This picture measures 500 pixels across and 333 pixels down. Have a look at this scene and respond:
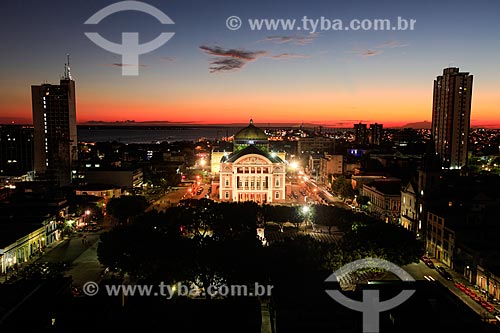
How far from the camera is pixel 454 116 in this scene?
10144 centimetres

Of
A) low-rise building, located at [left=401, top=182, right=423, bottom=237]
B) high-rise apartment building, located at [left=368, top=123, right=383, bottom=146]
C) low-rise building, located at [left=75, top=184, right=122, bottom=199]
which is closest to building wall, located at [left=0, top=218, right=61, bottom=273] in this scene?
low-rise building, located at [left=75, top=184, right=122, bottom=199]

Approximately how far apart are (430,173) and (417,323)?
29.4 metres

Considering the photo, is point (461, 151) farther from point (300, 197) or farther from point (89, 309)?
point (89, 309)

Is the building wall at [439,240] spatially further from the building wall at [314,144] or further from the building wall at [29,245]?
the building wall at [314,144]

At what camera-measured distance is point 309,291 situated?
77.2ft

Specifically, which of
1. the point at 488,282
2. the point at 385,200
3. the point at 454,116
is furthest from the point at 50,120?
the point at 454,116

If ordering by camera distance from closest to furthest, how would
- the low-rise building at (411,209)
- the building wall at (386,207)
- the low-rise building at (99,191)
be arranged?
the low-rise building at (411,209) → the building wall at (386,207) → the low-rise building at (99,191)

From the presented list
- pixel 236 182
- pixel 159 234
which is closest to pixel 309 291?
pixel 159 234

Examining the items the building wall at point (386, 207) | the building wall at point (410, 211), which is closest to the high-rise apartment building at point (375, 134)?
the building wall at point (386, 207)

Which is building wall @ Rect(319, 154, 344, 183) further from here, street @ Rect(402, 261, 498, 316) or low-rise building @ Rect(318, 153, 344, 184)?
street @ Rect(402, 261, 498, 316)

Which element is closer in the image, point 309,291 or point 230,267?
point 309,291

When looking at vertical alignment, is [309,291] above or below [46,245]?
above

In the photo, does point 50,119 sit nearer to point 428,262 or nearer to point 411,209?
point 411,209

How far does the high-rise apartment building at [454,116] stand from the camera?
329ft
